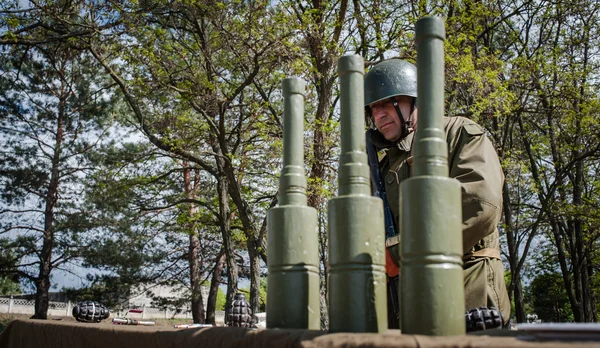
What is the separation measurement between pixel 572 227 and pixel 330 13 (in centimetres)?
1236

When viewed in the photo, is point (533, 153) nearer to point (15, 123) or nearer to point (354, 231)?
point (15, 123)

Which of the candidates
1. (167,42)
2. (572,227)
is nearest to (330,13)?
(167,42)

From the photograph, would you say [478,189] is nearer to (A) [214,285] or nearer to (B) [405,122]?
(B) [405,122]

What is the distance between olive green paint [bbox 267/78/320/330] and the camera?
1310 millimetres

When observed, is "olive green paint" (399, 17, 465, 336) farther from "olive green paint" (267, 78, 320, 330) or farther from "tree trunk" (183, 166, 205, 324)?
"tree trunk" (183, 166, 205, 324)

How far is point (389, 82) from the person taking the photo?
116 inches

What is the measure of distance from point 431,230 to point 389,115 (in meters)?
2.08

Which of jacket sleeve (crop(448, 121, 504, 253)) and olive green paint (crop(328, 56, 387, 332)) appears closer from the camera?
olive green paint (crop(328, 56, 387, 332))

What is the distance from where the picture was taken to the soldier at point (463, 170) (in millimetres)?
1871

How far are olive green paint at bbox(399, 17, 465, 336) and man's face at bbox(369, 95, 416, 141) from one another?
1.92 m

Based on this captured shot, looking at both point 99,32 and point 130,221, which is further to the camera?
point 130,221

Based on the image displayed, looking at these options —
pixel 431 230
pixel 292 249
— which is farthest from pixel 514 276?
pixel 431 230

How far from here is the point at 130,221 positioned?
78.9 feet

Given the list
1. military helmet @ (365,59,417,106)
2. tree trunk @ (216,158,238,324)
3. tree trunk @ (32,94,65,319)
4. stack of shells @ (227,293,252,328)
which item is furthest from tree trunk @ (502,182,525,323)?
tree trunk @ (32,94,65,319)
